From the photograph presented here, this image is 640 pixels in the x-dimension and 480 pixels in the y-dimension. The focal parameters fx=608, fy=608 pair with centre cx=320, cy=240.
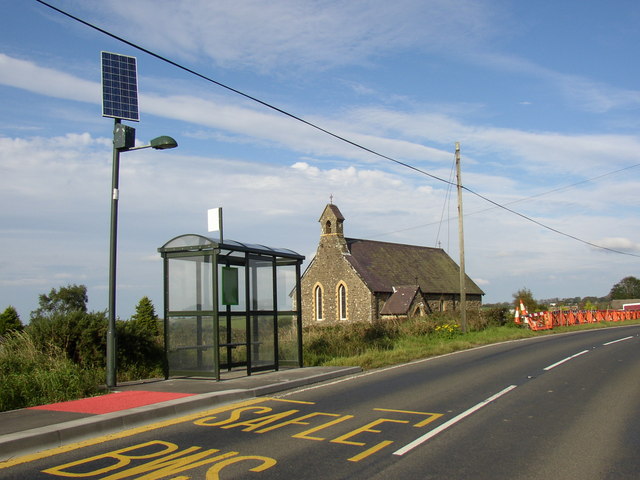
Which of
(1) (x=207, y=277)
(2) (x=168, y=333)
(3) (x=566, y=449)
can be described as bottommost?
(3) (x=566, y=449)

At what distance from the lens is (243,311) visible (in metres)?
13.5

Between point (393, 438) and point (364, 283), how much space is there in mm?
43087

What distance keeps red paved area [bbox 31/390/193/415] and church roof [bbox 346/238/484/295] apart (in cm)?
4017

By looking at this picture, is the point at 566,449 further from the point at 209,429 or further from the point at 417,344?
the point at 417,344

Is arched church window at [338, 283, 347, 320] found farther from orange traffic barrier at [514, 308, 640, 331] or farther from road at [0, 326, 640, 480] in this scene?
road at [0, 326, 640, 480]

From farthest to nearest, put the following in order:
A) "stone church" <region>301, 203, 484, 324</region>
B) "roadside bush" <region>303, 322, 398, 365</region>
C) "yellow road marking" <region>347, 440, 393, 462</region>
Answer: "stone church" <region>301, 203, 484, 324</region>, "roadside bush" <region>303, 322, 398, 365</region>, "yellow road marking" <region>347, 440, 393, 462</region>

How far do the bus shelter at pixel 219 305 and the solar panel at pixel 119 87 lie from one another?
2.79 metres

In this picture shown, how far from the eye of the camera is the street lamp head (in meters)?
11.6

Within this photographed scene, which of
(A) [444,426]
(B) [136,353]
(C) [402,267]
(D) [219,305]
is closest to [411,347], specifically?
(D) [219,305]

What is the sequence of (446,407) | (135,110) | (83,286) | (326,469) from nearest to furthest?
1. (326,469)
2. (446,407)
3. (135,110)
4. (83,286)

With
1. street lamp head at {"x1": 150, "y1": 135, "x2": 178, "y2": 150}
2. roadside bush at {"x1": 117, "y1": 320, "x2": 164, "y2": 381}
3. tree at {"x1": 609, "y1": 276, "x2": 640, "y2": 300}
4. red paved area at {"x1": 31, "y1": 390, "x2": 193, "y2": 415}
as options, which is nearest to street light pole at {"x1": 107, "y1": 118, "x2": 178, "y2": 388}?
street lamp head at {"x1": 150, "y1": 135, "x2": 178, "y2": 150}

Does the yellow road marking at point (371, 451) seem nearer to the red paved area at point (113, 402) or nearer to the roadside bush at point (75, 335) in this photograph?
the red paved area at point (113, 402)

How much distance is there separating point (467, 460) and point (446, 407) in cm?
309

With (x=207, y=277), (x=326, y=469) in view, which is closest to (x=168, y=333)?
(x=207, y=277)
